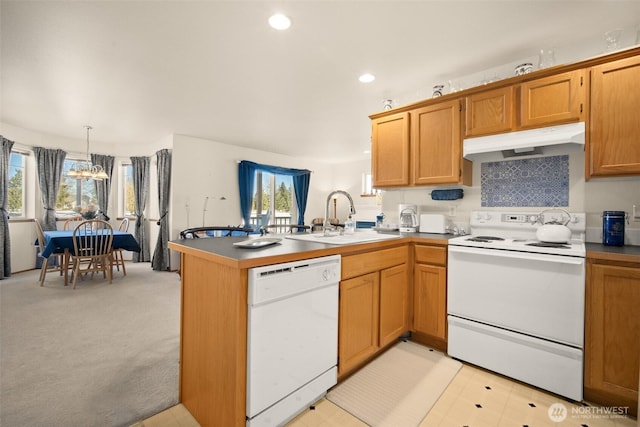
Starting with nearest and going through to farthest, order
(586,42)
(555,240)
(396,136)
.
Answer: (555,240) < (586,42) < (396,136)

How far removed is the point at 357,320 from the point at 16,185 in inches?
256

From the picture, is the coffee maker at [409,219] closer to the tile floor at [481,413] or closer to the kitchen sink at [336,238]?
the kitchen sink at [336,238]

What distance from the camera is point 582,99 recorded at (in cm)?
195

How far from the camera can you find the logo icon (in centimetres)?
154

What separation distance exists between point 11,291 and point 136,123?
2.81 m

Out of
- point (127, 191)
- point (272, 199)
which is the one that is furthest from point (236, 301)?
point (127, 191)

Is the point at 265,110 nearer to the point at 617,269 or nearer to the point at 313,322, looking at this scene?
the point at 313,322

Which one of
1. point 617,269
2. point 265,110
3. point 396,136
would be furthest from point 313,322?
point 265,110

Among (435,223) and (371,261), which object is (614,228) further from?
(371,261)

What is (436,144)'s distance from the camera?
2619 mm

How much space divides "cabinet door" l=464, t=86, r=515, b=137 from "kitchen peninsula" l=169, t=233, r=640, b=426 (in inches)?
40.1

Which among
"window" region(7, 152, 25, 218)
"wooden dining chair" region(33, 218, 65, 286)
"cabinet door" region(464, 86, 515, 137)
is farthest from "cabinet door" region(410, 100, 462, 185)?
"window" region(7, 152, 25, 218)

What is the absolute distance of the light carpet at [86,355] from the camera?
159cm

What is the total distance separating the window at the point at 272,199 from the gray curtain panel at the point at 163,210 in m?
1.77
